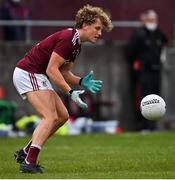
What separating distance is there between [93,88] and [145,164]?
1.45 meters

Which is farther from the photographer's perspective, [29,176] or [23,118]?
[23,118]

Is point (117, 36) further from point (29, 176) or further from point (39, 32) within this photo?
point (29, 176)

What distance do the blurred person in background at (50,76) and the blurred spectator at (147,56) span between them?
8695 millimetres

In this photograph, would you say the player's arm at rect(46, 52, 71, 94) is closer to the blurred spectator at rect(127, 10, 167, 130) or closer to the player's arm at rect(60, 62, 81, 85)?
the player's arm at rect(60, 62, 81, 85)

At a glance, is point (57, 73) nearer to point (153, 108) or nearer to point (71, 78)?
point (71, 78)

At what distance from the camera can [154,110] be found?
41.5ft

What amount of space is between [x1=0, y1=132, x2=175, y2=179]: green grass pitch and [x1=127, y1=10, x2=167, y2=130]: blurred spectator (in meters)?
2.01

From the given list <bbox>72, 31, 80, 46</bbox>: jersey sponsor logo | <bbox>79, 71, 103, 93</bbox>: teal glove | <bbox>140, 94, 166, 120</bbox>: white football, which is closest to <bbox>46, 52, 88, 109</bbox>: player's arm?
<bbox>72, 31, 80, 46</bbox>: jersey sponsor logo

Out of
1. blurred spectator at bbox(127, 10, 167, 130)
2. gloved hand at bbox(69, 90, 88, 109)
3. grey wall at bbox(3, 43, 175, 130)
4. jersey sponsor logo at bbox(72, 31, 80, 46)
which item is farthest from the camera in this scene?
grey wall at bbox(3, 43, 175, 130)

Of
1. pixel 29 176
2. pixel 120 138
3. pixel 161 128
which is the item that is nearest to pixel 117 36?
pixel 161 128

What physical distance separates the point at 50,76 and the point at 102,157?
9.37 ft

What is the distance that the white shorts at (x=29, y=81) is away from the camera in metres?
12.3

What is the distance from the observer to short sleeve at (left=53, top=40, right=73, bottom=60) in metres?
12.0

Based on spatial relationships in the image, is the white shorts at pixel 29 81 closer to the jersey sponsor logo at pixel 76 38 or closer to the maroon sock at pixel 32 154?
the jersey sponsor logo at pixel 76 38
